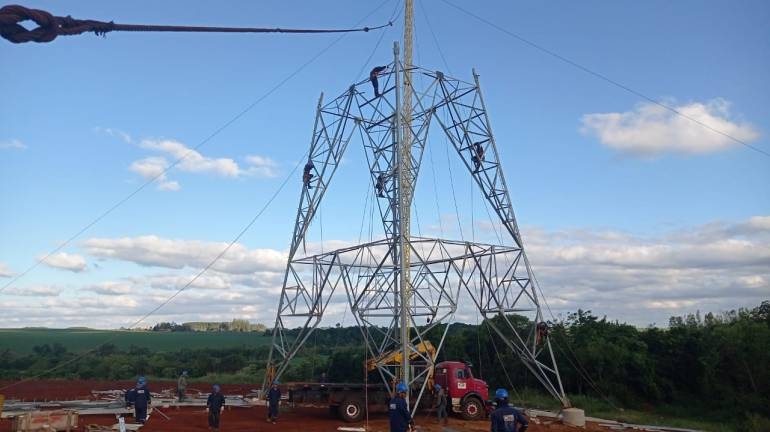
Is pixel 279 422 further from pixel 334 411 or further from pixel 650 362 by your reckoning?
pixel 650 362

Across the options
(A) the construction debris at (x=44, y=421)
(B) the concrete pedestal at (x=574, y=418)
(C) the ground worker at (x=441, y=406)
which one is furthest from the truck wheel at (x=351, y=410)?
(A) the construction debris at (x=44, y=421)

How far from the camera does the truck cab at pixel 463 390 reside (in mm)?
25609

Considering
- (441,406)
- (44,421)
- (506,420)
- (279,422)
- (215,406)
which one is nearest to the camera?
(506,420)

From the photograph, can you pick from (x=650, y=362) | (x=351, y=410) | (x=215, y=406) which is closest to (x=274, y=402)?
(x=351, y=410)

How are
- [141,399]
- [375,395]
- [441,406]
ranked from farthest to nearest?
[375,395] < [441,406] < [141,399]

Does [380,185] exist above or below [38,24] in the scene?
above

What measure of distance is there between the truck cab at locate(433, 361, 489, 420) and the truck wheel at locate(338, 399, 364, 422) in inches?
149

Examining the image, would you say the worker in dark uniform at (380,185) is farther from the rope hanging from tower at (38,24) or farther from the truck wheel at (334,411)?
the rope hanging from tower at (38,24)

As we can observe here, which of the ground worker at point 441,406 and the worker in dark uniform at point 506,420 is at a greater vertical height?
the worker in dark uniform at point 506,420

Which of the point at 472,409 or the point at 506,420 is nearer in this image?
the point at 506,420

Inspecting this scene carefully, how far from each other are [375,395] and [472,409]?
427 centimetres

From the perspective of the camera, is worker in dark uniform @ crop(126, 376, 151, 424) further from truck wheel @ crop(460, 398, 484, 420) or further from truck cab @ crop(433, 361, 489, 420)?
truck wheel @ crop(460, 398, 484, 420)

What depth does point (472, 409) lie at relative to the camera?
25734mm

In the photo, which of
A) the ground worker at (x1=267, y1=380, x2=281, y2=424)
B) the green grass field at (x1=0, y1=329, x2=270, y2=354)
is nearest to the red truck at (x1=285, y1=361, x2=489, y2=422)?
the ground worker at (x1=267, y1=380, x2=281, y2=424)
